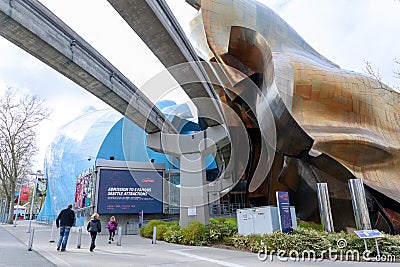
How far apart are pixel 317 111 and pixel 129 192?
16.7 metres

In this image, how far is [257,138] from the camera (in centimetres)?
2178

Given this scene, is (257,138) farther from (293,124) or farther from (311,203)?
(293,124)

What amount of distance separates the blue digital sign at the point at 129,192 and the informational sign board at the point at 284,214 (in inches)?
→ 624

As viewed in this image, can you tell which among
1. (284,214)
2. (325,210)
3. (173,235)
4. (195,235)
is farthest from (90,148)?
(325,210)

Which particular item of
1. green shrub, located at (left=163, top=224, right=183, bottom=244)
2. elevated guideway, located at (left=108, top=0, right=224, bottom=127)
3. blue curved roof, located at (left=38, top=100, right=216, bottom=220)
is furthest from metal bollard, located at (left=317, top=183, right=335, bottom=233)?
blue curved roof, located at (left=38, top=100, right=216, bottom=220)

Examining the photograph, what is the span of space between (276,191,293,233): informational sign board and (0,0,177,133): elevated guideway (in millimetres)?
9499

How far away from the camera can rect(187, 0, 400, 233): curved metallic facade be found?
497 inches

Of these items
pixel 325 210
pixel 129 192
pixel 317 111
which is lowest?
pixel 325 210

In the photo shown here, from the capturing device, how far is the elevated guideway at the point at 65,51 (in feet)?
32.3

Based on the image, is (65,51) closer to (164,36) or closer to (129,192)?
(164,36)

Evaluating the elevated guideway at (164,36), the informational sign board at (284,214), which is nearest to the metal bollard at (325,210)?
the informational sign board at (284,214)

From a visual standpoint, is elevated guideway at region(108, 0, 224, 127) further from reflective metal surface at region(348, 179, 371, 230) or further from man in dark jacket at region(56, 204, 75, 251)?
reflective metal surface at region(348, 179, 371, 230)

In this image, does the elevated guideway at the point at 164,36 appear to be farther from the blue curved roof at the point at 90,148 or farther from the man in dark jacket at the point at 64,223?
the blue curved roof at the point at 90,148

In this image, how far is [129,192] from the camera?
2433 cm
